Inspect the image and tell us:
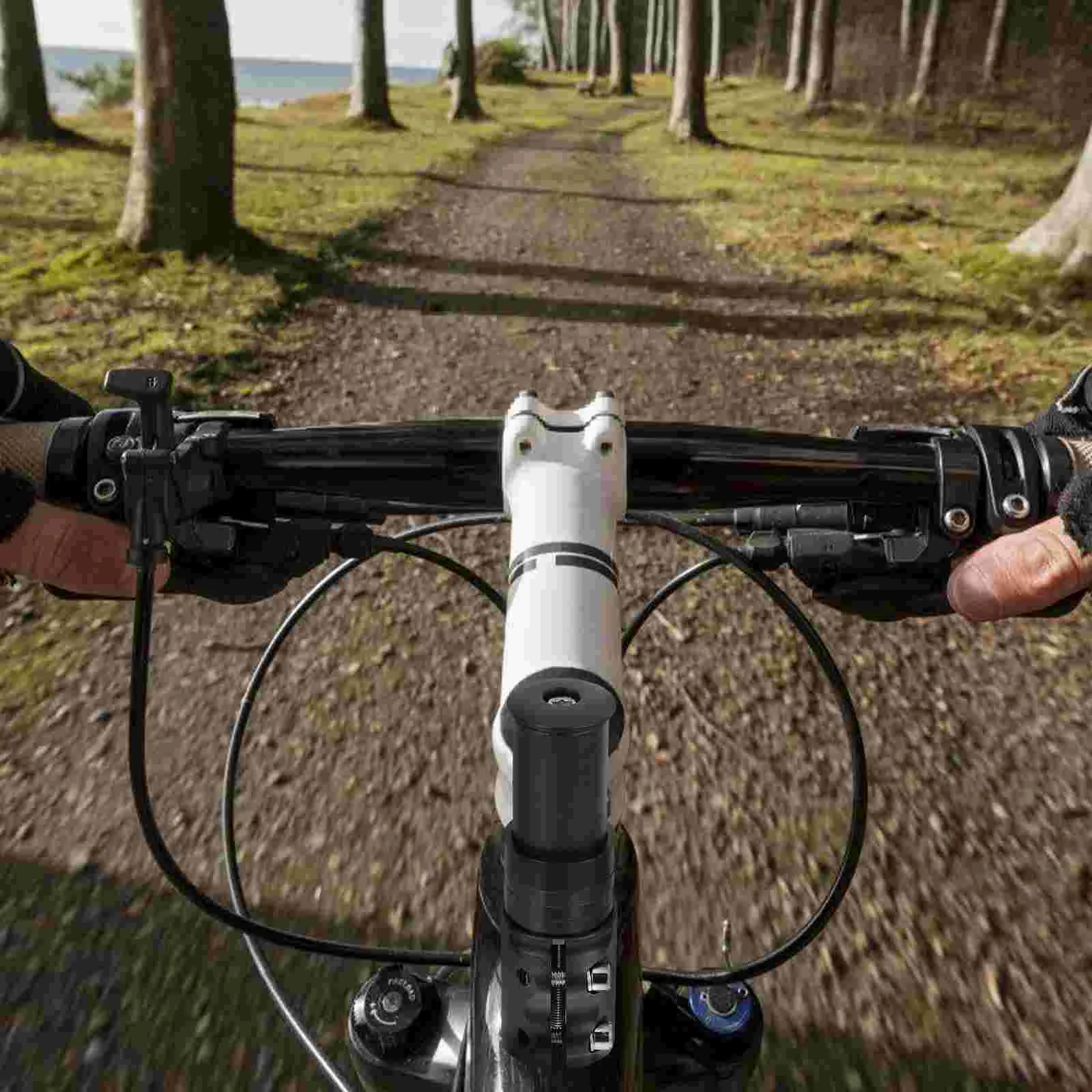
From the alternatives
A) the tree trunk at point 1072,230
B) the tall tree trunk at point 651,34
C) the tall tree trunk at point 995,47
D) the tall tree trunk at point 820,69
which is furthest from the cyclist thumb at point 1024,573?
the tall tree trunk at point 651,34

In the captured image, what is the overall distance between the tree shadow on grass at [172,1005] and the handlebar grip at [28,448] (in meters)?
1.79

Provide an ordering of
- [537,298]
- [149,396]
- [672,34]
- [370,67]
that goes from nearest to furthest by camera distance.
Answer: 1. [149,396]
2. [537,298]
3. [370,67]
4. [672,34]

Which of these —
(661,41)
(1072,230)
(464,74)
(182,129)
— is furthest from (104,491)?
(661,41)

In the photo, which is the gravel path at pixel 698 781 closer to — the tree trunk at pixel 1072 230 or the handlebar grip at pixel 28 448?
the handlebar grip at pixel 28 448

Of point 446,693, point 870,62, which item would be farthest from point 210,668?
point 870,62

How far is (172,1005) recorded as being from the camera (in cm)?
244

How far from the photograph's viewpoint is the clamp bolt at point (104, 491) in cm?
113

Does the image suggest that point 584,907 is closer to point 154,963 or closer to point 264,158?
point 154,963

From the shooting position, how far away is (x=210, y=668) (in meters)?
3.68

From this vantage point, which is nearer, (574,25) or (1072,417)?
(1072,417)

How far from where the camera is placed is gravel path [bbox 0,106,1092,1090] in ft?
8.46

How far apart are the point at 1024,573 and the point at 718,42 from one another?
4519cm

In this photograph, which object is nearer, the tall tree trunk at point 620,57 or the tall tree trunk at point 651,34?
the tall tree trunk at point 620,57

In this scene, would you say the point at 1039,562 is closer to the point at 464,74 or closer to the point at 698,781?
the point at 698,781
